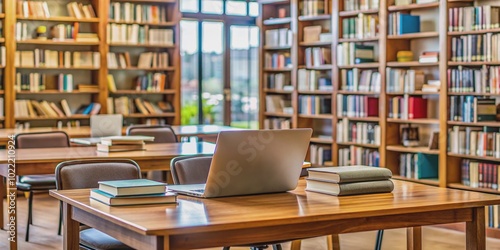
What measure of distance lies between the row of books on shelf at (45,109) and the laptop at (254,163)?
5750mm

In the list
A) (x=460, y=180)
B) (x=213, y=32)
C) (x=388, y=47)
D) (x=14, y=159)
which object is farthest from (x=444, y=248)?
(x=213, y=32)

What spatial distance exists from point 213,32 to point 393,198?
6964 mm

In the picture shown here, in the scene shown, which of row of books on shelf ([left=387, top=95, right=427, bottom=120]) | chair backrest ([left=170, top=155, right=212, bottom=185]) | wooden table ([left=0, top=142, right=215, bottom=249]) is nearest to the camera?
chair backrest ([left=170, top=155, right=212, bottom=185])

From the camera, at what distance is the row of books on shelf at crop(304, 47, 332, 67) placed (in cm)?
884

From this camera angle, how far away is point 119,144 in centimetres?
574

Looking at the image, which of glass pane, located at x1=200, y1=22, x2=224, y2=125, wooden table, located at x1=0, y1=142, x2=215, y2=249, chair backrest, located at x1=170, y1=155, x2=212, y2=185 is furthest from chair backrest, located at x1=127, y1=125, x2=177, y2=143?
glass pane, located at x1=200, y1=22, x2=224, y2=125

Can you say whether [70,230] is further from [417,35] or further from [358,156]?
[358,156]

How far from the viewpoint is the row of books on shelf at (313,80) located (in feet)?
28.9

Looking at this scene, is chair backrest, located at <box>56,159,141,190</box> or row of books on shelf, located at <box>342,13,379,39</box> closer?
chair backrest, located at <box>56,159,141,190</box>

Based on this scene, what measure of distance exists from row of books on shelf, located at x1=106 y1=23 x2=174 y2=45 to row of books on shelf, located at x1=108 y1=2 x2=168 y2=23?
84mm

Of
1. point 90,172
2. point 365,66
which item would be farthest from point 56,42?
point 90,172

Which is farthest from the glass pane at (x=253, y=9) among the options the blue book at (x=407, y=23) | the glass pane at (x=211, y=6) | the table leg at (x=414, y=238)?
the table leg at (x=414, y=238)

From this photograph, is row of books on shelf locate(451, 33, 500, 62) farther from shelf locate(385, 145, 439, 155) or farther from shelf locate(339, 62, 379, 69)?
shelf locate(339, 62, 379, 69)

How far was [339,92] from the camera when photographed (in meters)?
8.55
